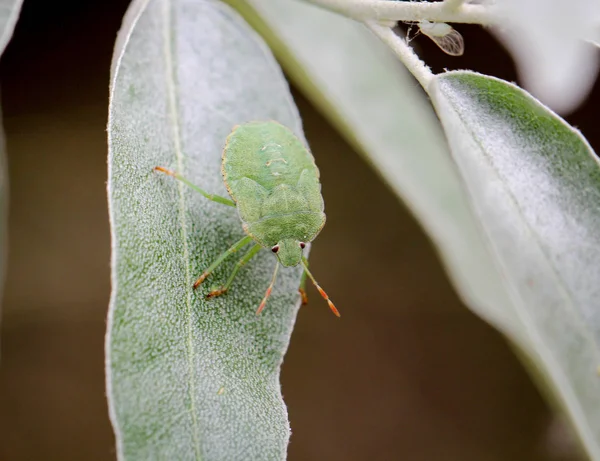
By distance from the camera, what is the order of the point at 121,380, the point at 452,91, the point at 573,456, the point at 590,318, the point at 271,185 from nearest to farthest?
the point at 590,318 < the point at 121,380 < the point at 452,91 < the point at 271,185 < the point at 573,456

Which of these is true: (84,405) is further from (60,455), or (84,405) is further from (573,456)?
(573,456)

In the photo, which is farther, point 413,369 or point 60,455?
point 413,369

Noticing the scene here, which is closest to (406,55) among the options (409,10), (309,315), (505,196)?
(409,10)

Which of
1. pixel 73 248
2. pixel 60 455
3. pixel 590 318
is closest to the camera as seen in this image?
pixel 590 318

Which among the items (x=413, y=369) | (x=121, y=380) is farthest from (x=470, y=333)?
(x=121, y=380)

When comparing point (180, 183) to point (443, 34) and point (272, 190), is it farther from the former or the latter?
point (443, 34)
